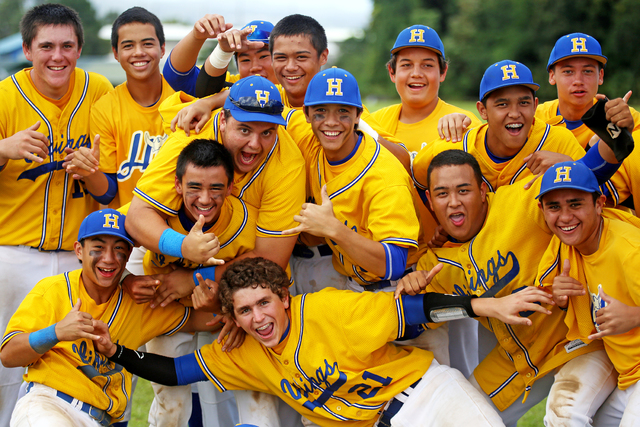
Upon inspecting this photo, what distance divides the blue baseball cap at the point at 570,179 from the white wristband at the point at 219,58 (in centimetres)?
280

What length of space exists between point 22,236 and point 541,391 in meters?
4.54

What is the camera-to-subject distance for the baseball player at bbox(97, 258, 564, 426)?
14.4 feet

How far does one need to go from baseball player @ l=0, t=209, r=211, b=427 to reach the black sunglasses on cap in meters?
1.22

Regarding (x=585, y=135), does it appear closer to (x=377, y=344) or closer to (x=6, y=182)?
(x=377, y=344)

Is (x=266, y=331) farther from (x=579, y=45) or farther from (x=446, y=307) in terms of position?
(x=579, y=45)

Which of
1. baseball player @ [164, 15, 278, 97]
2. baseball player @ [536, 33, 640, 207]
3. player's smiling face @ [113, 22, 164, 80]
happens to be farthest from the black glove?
player's smiling face @ [113, 22, 164, 80]

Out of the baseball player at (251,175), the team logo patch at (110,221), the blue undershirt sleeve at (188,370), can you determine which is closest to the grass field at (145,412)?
the blue undershirt sleeve at (188,370)

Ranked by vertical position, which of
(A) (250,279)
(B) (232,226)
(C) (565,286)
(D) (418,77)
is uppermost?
(D) (418,77)

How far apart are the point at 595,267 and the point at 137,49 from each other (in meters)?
4.13

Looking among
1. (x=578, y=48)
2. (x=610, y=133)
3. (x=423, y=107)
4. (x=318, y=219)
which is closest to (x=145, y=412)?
(x=318, y=219)

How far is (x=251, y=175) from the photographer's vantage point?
188 inches

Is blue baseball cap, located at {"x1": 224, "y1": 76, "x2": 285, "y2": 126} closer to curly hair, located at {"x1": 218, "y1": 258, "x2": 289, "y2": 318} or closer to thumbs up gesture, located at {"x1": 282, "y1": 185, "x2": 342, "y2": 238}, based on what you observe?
thumbs up gesture, located at {"x1": 282, "y1": 185, "x2": 342, "y2": 238}

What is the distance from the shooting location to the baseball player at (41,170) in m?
5.37

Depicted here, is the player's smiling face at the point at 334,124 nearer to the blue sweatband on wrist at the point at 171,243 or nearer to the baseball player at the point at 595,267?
the blue sweatband on wrist at the point at 171,243
